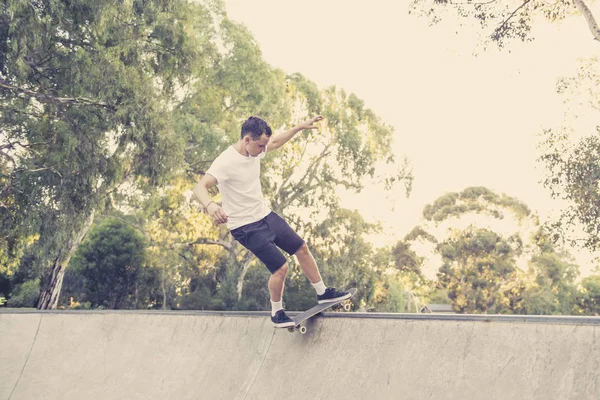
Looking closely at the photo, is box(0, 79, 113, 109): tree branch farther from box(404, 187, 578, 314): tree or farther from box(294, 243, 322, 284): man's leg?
box(404, 187, 578, 314): tree

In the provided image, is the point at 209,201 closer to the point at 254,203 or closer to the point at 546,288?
the point at 254,203

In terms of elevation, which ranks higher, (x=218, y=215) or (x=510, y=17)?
(x=510, y=17)

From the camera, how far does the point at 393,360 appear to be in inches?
179

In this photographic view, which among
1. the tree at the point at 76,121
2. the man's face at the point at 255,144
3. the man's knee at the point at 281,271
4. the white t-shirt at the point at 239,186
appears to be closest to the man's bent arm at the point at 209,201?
the white t-shirt at the point at 239,186

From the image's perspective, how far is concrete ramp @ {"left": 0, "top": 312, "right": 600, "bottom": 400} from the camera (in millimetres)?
3717

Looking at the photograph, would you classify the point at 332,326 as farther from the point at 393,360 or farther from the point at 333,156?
the point at 333,156

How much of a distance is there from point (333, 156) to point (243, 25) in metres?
9.52

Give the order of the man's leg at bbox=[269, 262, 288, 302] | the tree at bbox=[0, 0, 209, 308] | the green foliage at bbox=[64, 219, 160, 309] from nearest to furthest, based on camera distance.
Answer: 1. the man's leg at bbox=[269, 262, 288, 302]
2. the tree at bbox=[0, 0, 209, 308]
3. the green foliage at bbox=[64, 219, 160, 309]

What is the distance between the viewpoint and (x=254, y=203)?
5.59 m

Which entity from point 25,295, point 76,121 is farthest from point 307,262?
point 25,295

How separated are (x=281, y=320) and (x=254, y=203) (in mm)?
1032

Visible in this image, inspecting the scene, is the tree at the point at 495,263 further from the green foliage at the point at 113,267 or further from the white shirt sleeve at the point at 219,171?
A: the white shirt sleeve at the point at 219,171

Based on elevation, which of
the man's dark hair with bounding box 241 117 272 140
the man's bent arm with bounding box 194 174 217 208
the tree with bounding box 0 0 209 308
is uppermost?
the tree with bounding box 0 0 209 308

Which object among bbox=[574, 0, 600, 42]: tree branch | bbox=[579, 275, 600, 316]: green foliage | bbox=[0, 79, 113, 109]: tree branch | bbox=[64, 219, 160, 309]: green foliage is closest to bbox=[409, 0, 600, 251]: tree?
bbox=[574, 0, 600, 42]: tree branch
